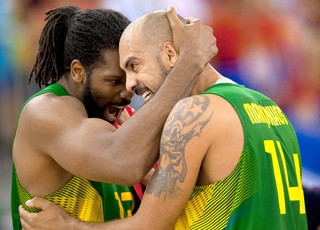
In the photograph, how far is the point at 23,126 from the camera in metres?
3.92

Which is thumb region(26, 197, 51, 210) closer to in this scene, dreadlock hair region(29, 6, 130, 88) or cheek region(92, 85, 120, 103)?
cheek region(92, 85, 120, 103)

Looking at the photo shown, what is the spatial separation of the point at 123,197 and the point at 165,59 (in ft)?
3.29

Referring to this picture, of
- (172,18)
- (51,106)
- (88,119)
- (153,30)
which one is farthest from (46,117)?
(172,18)

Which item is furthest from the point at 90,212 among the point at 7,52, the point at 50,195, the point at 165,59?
the point at 7,52

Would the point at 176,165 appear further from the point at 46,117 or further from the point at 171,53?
the point at 46,117

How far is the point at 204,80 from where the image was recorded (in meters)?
3.67

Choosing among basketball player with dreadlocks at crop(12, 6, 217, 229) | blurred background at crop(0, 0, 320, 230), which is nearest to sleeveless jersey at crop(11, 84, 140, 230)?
basketball player with dreadlocks at crop(12, 6, 217, 229)

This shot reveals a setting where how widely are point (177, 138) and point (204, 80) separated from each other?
1.57 feet

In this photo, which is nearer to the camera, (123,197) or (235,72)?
(123,197)

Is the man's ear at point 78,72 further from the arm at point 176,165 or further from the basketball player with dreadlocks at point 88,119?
the arm at point 176,165

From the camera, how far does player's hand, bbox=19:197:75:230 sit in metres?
3.68

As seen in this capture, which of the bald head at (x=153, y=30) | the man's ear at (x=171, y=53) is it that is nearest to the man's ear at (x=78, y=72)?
the bald head at (x=153, y=30)

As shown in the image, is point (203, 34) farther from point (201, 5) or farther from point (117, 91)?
point (201, 5)

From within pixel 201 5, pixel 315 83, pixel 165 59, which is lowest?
pixel 315 83
